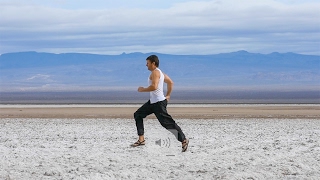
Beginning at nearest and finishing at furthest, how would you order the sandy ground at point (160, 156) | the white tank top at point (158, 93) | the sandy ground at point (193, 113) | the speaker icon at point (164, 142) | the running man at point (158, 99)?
the sandy ground at point (160, 156)
the running man at point (158, 99)
the white tank top at point (158, 93)
the speaker icon at point (164, 142)
the sandy ground at point (193, 113)

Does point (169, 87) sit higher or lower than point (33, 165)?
higher

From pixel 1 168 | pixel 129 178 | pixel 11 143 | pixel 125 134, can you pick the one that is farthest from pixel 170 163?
pixel 125 134

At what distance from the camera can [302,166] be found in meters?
10.5

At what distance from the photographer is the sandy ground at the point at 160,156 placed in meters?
9.94

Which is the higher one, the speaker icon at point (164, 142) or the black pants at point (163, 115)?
the black pants at point (163, 115)

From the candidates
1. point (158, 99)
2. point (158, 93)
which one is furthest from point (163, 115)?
point (158, 93)

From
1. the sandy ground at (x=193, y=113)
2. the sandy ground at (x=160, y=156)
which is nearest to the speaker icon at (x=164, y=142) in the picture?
the sandy ground at (x=160, y=156)

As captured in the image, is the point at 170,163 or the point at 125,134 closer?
the point at 170,163

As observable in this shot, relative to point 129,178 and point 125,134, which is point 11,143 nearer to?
point 125,134

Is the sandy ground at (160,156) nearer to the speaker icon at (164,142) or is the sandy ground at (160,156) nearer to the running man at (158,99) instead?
the speaker icon at (164,142)

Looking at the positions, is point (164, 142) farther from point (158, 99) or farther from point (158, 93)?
point (158, 93)

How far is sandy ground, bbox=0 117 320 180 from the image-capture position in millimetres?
9938

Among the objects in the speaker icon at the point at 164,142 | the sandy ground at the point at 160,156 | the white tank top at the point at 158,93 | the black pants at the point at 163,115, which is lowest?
the sandy ground at the point at 160,156

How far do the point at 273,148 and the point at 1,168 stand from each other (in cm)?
502
